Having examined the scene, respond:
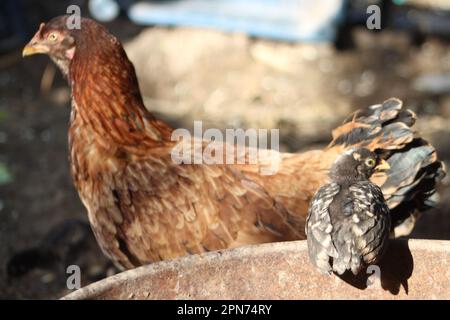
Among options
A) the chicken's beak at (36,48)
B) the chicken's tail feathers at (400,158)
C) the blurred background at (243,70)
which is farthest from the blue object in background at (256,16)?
the chicken's tail feathers at (400,158)

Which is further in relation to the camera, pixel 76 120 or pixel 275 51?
pixel 275 51

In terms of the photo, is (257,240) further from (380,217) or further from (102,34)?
(102,34)

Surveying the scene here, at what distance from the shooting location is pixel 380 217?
2092mm

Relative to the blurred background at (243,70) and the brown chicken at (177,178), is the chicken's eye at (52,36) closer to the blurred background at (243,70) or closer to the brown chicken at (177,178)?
the brown chicken at (177,178)

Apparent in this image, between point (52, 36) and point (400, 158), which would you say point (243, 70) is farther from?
point (400, 158)

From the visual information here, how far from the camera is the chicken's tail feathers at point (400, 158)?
114 inches

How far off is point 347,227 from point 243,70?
417 cm

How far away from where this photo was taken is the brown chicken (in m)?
2.92

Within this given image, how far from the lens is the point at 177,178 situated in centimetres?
302

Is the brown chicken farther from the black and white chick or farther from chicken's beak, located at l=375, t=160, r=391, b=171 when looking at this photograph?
the black and white chick

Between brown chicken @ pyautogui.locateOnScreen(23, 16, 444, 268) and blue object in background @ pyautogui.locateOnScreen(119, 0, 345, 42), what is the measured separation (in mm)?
3219

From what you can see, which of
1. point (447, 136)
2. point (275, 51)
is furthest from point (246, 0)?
point (447, 136)

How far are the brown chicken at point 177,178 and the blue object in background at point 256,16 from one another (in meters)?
3.22

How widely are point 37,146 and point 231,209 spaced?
9.45ft
